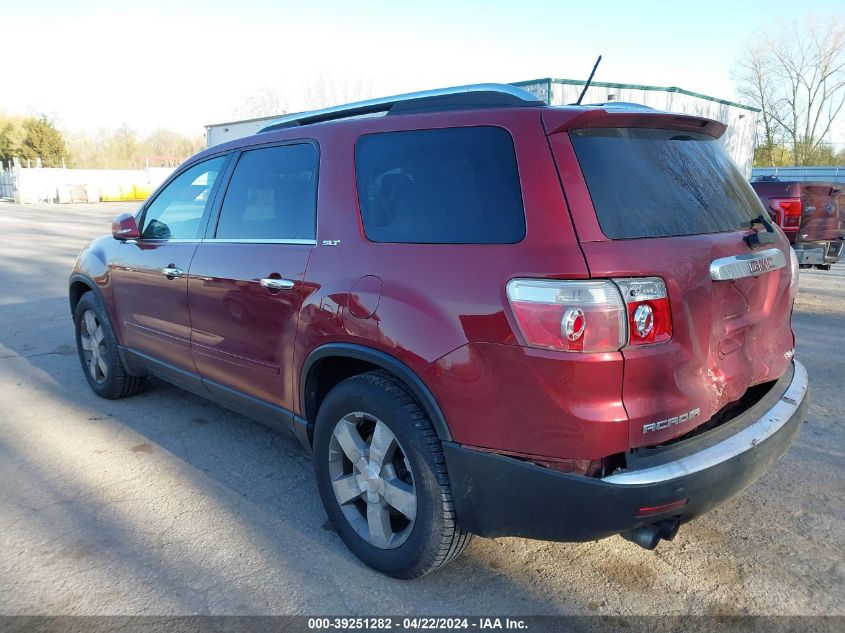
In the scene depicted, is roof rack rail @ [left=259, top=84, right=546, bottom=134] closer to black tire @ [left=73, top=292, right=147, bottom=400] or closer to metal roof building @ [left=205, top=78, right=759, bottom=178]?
black tire @ [left=73, top=292, right=147, bottom=400]

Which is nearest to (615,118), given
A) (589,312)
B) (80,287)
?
(589,312)

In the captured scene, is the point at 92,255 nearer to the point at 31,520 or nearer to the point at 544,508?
the point at 31,520

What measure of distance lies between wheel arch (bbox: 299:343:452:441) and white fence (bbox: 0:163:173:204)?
139ft

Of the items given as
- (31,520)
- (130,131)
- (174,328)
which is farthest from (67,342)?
(130,131)

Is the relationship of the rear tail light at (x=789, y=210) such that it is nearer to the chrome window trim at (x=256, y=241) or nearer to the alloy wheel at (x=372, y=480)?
the chrome window trim at (x=256, y=241)

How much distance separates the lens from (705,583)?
8.36ft

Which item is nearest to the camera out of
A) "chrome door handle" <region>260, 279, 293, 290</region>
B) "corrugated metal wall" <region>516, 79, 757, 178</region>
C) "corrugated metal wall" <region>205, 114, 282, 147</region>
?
"chrome door handle" <region>260, 279, 293, 290</region>

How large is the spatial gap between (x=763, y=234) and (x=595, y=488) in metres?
1.36

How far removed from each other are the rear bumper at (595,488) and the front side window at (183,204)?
233cm

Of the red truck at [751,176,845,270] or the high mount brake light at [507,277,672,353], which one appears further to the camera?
the red truck at [751,176,845,270]

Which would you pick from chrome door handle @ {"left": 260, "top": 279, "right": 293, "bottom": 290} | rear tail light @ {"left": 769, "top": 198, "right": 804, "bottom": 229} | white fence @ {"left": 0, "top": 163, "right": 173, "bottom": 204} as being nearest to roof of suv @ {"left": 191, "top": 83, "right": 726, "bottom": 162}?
chrome door handle @ {"left": 260, "top": 279, "right": 293, "bottom": 290}

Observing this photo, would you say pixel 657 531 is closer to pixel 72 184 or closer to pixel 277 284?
pixel 277 284

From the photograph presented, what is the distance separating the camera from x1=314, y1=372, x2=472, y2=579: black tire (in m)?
Answer: 2.32

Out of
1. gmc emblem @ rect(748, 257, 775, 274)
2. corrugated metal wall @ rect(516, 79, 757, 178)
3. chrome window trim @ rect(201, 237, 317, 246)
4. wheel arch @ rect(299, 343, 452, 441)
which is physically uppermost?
corrugated metal wall @ rect(516, 79, 757, 178)
